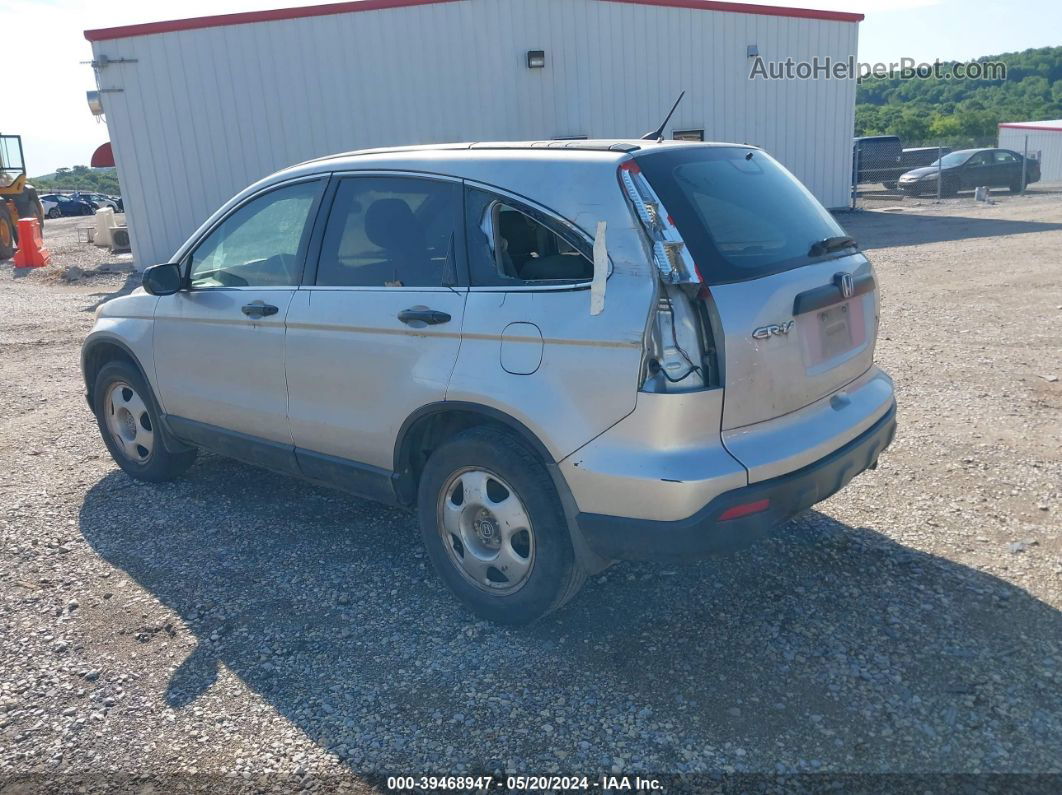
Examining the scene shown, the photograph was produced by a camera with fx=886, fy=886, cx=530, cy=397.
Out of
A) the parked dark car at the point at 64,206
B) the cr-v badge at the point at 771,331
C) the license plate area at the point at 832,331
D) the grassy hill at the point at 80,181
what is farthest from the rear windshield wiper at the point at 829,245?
the grassy hill at the point at 80,181

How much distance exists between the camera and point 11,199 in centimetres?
2241

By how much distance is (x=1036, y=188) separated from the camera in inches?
1156

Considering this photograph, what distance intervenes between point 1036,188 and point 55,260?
29379mm

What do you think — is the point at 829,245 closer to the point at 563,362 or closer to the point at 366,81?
the point at 563,362

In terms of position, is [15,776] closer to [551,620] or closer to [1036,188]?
[551,620]

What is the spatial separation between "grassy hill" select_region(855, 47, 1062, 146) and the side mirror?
138 ft

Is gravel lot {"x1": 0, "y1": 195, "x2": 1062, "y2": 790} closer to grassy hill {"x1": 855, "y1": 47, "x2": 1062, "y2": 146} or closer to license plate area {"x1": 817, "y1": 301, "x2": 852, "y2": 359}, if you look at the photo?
license plate area {"x1": 817, "y1": 301, "x2": 852, "y2": 359}

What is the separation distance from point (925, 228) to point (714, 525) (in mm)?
17717

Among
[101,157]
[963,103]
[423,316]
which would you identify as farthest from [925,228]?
[963,103]

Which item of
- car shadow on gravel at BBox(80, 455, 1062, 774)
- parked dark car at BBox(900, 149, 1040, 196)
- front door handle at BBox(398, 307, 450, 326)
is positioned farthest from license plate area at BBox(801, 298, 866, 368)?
parked dark car at BBox(900, 149, 1040, 196)

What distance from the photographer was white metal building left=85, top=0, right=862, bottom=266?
15789 millimetres

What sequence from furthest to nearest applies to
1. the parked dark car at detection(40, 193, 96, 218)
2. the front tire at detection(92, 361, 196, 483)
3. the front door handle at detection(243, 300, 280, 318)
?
the parked dark car at detection(40, 193, 96, 218) < the front tire at detection(92, 361, 196, 483) < the front door handle at detection(243, 300, 280, 318)

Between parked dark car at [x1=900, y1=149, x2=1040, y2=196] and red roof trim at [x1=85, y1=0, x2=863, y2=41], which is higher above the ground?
red roof trim at [x1=85, y1=0, x2=863, y2=41]

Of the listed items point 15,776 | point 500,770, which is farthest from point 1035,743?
point 15,776
